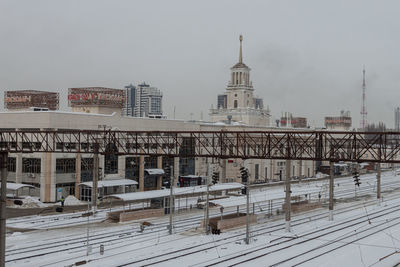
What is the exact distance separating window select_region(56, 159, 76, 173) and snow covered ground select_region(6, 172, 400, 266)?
10620 mm

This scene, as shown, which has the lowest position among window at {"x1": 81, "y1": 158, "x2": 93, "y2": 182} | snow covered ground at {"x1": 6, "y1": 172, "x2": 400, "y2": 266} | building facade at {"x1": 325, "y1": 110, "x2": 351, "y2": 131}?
snow covered ground at {"x1": 6, "y1": 172, "x2": 400, "y2": 266}

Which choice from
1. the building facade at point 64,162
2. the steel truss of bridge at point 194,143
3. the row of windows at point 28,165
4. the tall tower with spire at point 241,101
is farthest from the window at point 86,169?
the tall tower with spire at point 241,101

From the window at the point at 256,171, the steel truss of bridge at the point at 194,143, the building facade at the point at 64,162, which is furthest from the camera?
the window at the point at 256,171

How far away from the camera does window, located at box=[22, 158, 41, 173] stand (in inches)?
2271

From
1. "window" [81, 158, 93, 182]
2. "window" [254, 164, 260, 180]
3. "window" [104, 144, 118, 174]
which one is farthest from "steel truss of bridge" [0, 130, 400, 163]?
"window" [254, 164, 260, 180]

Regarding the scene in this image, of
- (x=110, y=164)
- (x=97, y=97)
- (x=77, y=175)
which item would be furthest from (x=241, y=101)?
(x=77, y=175)

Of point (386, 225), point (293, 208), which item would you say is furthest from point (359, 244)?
point (293, 208)

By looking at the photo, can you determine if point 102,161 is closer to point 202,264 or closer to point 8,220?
point 8,220

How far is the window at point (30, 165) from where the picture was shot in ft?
189

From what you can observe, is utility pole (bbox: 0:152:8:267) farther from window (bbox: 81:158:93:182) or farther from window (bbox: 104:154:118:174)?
window (bbox: 104:154:118:174)

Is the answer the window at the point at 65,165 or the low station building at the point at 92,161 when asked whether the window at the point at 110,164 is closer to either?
the low station building at the point at 92,161

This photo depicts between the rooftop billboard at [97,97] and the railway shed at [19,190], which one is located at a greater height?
the rooftop billboard at [97,97]

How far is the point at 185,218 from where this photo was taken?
49594mm

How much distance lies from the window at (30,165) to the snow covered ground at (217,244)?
1113cm
